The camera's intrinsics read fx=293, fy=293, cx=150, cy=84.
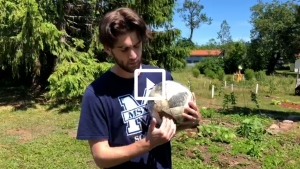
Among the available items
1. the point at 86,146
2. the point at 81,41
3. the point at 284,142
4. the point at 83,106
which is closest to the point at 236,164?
the point at 284,142

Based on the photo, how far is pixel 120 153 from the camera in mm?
1385

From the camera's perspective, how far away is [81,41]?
12516mm

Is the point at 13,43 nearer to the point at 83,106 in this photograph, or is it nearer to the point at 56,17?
the point at 56,17

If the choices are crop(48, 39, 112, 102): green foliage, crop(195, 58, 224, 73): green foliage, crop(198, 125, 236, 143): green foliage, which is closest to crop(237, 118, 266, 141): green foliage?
crop(198, 125, 236, 143): green foliage

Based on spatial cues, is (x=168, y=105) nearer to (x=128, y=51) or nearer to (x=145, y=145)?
(x=145, y=145)

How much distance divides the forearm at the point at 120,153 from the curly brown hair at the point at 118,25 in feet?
1.65

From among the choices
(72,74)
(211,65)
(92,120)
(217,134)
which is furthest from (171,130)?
(211,65)

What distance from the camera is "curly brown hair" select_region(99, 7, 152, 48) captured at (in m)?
1.42

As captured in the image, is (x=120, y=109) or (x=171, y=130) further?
(x=120, y=109)

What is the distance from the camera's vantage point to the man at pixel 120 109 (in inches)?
55.6

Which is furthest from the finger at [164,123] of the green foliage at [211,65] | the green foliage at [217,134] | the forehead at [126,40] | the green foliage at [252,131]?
the green foliage at [211,65]

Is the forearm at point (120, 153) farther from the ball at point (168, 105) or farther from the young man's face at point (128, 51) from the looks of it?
the young man's face at point (128, 51)

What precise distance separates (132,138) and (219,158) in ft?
14.0

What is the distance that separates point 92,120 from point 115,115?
12cm
